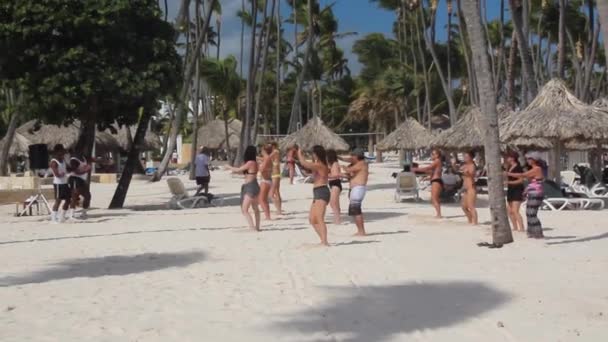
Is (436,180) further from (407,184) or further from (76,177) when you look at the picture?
(76,177)

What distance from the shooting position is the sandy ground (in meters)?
5.15

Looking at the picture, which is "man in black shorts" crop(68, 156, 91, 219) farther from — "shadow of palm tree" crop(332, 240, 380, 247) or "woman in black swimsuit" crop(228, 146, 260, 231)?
"shadow of palm tree" crop(332, 240, 380, 247)

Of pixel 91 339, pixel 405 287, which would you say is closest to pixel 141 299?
pixel 91 339

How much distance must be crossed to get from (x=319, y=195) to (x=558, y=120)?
348 inches

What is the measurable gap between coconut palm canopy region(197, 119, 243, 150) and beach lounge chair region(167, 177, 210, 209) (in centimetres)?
3668

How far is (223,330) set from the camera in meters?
5.14

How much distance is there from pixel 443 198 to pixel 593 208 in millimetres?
3401

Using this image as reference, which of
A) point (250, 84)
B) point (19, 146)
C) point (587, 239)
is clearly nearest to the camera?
point (587, 239)

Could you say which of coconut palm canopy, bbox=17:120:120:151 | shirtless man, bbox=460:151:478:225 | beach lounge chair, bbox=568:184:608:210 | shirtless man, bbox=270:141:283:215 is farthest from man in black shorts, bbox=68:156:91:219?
coconut palm canopy, bbox=17:120:120:151

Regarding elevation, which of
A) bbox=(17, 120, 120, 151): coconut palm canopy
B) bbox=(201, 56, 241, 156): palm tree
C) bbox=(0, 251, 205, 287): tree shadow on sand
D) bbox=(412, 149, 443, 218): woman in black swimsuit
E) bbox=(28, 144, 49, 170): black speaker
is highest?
bbox=(201, 56, 241, 156): palm tree

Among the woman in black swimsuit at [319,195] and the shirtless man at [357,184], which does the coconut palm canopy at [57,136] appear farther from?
the woman in black swimsuit at [319,195]

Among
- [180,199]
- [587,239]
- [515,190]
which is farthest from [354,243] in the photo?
[180,199]

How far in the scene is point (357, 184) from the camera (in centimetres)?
1030

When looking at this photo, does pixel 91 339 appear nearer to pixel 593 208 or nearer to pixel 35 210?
pixel 35 210
